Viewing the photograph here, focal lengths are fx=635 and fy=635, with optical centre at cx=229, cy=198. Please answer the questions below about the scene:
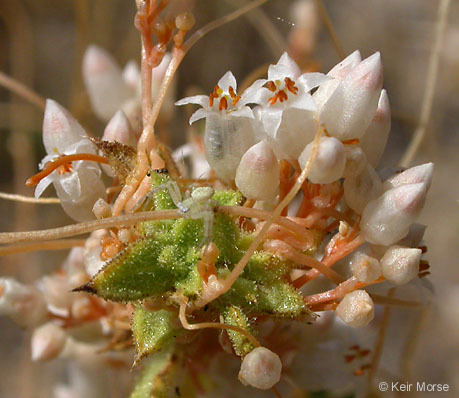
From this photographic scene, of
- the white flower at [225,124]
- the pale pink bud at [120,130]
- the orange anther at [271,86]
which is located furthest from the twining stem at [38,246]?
the orange anther at [271,86]

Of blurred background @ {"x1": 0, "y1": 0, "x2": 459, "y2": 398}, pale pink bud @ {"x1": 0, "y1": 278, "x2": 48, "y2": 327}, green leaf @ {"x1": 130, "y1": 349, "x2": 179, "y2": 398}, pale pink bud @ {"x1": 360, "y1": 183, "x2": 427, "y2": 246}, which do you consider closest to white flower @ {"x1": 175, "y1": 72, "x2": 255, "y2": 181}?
pale pink bud @ {"x1": 360, "y1": 183, "x2": 427, "y2": 246}

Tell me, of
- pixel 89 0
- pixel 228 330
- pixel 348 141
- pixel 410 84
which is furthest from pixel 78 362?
pixel 410 84

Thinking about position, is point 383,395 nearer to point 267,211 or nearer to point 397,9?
point 267,211

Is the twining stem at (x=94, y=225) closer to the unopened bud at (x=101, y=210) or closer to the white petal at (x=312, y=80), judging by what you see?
the unopened bud at (x=101, y=210)

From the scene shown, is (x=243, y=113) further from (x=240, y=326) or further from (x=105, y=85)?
(x=105, y=85)

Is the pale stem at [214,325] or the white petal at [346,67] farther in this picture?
A: the white petal at [346,67]

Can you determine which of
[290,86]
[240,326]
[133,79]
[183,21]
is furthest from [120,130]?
[133,79]
